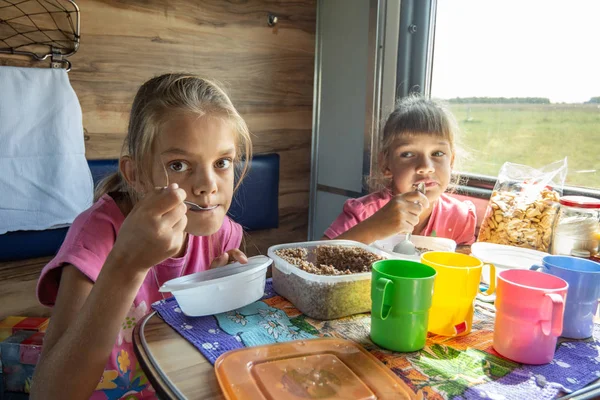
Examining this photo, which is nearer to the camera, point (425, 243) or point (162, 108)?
point (162, 108)

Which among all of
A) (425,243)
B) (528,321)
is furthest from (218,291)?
(425,243)

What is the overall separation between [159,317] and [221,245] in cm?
46

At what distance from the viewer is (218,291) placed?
0.85 meters

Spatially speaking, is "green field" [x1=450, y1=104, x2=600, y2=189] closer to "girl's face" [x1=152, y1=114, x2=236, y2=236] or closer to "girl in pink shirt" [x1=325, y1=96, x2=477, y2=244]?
"girl in pink shirt" [x1=325, y1=96, x2=477, y2=244]

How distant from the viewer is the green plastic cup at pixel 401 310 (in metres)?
0.72

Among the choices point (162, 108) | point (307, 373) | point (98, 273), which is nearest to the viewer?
point (307, 373)

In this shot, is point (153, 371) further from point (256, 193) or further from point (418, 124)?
point (256, 193)

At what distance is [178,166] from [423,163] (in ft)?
2.66

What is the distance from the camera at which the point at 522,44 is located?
176 cm

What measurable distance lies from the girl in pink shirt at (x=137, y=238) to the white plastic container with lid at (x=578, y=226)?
2.70 ft

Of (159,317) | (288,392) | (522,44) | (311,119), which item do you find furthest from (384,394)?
(311,119)

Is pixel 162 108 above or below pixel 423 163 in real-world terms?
above

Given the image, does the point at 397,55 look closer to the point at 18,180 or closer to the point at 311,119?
the point at 311,119

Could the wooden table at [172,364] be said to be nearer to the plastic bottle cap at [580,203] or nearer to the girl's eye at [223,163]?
the girl's eye at [223,163]
